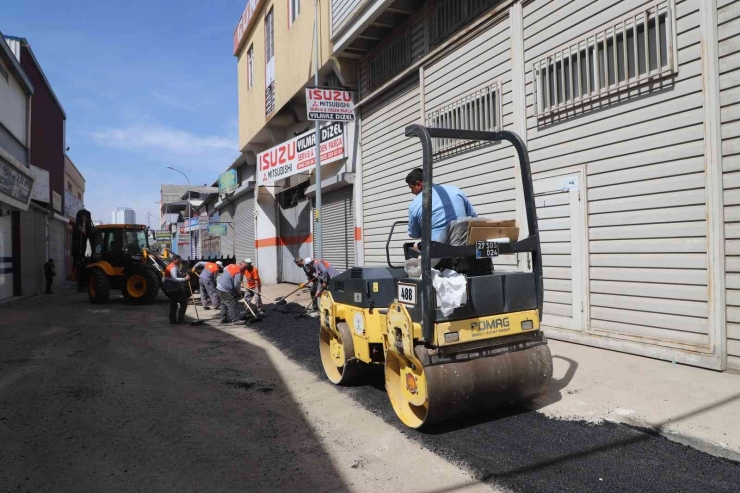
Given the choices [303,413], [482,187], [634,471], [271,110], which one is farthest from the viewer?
[271,110]

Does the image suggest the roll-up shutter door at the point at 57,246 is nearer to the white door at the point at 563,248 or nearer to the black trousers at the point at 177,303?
the black trousers at the point at 177,303

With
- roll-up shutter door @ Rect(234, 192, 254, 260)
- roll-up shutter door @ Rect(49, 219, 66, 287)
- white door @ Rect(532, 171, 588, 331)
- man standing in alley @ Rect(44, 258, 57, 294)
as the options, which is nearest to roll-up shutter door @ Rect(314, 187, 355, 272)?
white door @ Rect(532, 171, 588, 331)

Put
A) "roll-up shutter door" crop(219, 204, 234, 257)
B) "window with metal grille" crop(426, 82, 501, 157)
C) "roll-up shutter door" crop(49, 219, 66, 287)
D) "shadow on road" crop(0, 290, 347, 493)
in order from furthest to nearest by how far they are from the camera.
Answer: "roll-up shutter door" crop(219, 204, 234, 257)
"roll-up shutter door" crop(49, 219, 66, 287)
"window with metal grille" crop(426, 82, 501, 157)
"shadow on road" crop(0, 290, 347, 493)

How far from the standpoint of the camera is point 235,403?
5031 mm

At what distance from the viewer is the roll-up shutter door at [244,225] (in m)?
22.6

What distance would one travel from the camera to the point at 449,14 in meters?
9.23

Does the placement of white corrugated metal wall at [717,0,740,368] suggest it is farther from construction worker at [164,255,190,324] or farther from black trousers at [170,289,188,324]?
black trousers at [170,289,188,324]

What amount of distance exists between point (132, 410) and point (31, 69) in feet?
76.8

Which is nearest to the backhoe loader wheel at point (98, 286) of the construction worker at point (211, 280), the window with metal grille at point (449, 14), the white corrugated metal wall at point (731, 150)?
the construction worker at point (211, 280)

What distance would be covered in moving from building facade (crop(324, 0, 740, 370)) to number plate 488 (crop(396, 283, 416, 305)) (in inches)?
135

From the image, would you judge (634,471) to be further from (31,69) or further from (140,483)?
(31,69)

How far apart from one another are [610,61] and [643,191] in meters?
1.77

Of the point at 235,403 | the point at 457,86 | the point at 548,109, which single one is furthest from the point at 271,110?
the point at 235,403

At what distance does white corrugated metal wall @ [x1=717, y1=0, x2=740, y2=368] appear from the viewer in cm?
486
